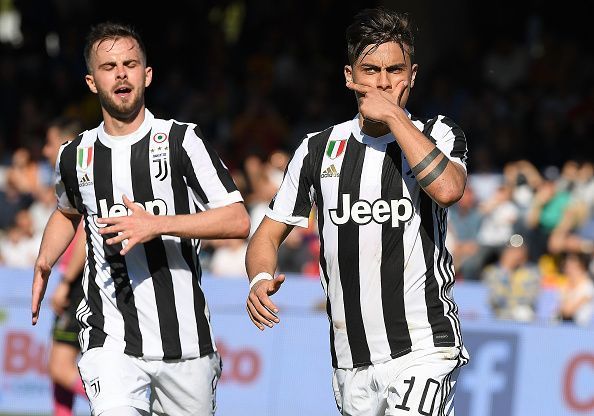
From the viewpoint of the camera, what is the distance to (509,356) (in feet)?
33.8

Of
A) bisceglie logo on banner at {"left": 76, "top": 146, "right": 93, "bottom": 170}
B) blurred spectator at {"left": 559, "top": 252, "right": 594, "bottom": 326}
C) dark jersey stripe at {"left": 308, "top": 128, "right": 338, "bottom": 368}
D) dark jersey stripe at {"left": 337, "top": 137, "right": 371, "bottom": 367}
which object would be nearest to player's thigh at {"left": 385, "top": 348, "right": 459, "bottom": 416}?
dark jersey stripe at {"left": 337, "top": 137, "right": 371, "bottom": 367}

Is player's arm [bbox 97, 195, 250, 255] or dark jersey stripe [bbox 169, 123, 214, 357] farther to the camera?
dark jersey stripe [bbox 169, 123, 214, 357]

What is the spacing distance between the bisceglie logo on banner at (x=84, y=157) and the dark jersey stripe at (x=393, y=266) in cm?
164

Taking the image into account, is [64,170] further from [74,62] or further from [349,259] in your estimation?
[74,62]

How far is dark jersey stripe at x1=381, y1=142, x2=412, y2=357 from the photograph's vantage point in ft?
17.3

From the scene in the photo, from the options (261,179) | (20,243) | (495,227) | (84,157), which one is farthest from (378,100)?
(20,243)

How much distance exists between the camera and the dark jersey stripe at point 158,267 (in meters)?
5.95

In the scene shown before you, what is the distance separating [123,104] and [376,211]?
148cm

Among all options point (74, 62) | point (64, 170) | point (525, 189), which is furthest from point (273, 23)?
point (64, 170)

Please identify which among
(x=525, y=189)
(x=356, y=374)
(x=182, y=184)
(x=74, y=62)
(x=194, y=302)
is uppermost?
(x=74, y=62)

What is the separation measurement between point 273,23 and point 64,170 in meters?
13.2

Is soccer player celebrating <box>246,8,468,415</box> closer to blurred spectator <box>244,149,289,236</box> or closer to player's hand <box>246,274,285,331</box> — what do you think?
player's hand <box>246,274,285,331</box>

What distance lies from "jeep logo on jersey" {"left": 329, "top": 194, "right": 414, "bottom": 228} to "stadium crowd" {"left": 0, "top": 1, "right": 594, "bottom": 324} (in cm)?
689

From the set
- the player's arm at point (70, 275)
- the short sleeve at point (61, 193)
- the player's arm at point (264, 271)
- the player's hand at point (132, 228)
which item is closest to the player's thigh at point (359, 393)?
the player's arm at point (264, 271)
